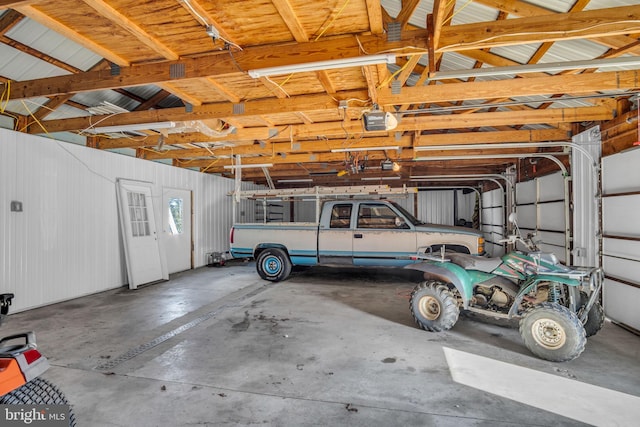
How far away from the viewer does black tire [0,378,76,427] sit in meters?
1.80

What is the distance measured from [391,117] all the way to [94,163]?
235 inches

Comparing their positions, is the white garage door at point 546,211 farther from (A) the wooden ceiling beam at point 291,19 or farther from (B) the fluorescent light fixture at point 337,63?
(A) the wooden ceiling beam at point 291,19

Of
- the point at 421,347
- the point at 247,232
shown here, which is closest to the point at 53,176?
the point at 247,232

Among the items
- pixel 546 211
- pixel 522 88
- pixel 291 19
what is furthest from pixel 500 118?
pixel 291 19

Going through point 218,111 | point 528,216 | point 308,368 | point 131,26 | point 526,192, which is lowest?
point 308,368

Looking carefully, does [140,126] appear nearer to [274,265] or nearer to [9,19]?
[9,19]

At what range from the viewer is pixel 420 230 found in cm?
705

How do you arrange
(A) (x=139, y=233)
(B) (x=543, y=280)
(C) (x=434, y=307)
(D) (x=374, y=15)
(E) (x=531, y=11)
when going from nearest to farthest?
(D) (x=374, y=15) < (E) (x=531, y=11) < (B) (x=543, y=280) < (C) (x=434, y=307) < (A) (x=139, y=233)

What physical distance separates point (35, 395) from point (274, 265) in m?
5.93

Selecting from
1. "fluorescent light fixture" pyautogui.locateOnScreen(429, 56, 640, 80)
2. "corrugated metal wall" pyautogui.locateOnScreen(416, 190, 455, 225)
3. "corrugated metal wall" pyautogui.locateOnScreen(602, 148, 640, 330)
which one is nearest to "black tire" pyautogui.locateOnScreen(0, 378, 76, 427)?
"fluorescent light fixture" pyautogui.locateOnScreen(429, 56, 640, 80)

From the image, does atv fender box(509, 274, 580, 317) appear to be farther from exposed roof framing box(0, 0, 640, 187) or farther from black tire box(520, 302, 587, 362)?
exposed roof framing box(0, 0, 640, 187)

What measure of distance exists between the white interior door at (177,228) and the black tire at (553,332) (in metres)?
7.69

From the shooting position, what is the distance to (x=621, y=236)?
447cm

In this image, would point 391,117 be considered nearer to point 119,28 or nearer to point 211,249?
point 119,28
